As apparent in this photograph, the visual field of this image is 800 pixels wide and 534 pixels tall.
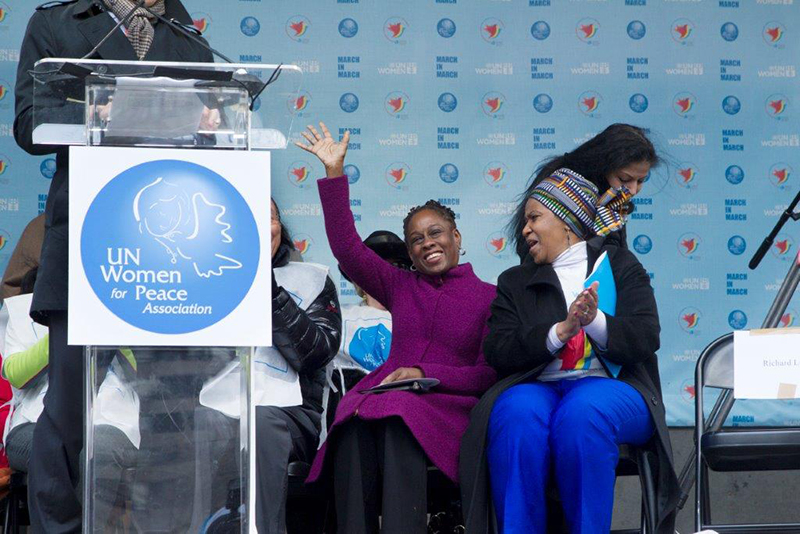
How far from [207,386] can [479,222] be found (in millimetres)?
2537

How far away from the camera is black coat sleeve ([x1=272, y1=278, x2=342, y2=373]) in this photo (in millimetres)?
3854

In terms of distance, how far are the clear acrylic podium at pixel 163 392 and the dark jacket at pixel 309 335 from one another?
112 centimetres

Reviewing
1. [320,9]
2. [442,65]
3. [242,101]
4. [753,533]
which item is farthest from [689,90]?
[242,101]

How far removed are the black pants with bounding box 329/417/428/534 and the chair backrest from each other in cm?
110

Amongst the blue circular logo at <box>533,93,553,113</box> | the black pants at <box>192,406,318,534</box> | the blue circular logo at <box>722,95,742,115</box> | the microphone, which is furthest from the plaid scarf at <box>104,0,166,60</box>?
the blue circular logo at <box>722,95,742,115</box>

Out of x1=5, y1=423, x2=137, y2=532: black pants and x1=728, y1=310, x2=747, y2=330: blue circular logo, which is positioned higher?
x1=728, y1=310, x2=747, y2=330: blue circular logo

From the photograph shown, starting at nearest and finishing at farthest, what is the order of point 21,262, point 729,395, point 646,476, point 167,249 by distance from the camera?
point 167,249 < point 646,476 < point 729,395 < point 21,262

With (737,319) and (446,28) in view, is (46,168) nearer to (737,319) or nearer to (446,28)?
(446,28)

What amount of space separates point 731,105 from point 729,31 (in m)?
0.34

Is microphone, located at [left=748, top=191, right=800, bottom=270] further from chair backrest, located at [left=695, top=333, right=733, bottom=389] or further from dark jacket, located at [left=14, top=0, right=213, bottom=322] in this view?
dark jacket, located at [left=14, top=0, right=213, bottom=322]

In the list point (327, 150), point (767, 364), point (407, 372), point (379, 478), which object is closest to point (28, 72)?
point (327, 150)

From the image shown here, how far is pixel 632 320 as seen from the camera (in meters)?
3.63

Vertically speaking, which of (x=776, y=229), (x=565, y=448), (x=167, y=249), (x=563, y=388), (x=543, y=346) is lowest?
(x=565, y=448)

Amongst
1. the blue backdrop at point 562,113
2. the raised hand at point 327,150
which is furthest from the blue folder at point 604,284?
the blue backdrop at point 562,113
